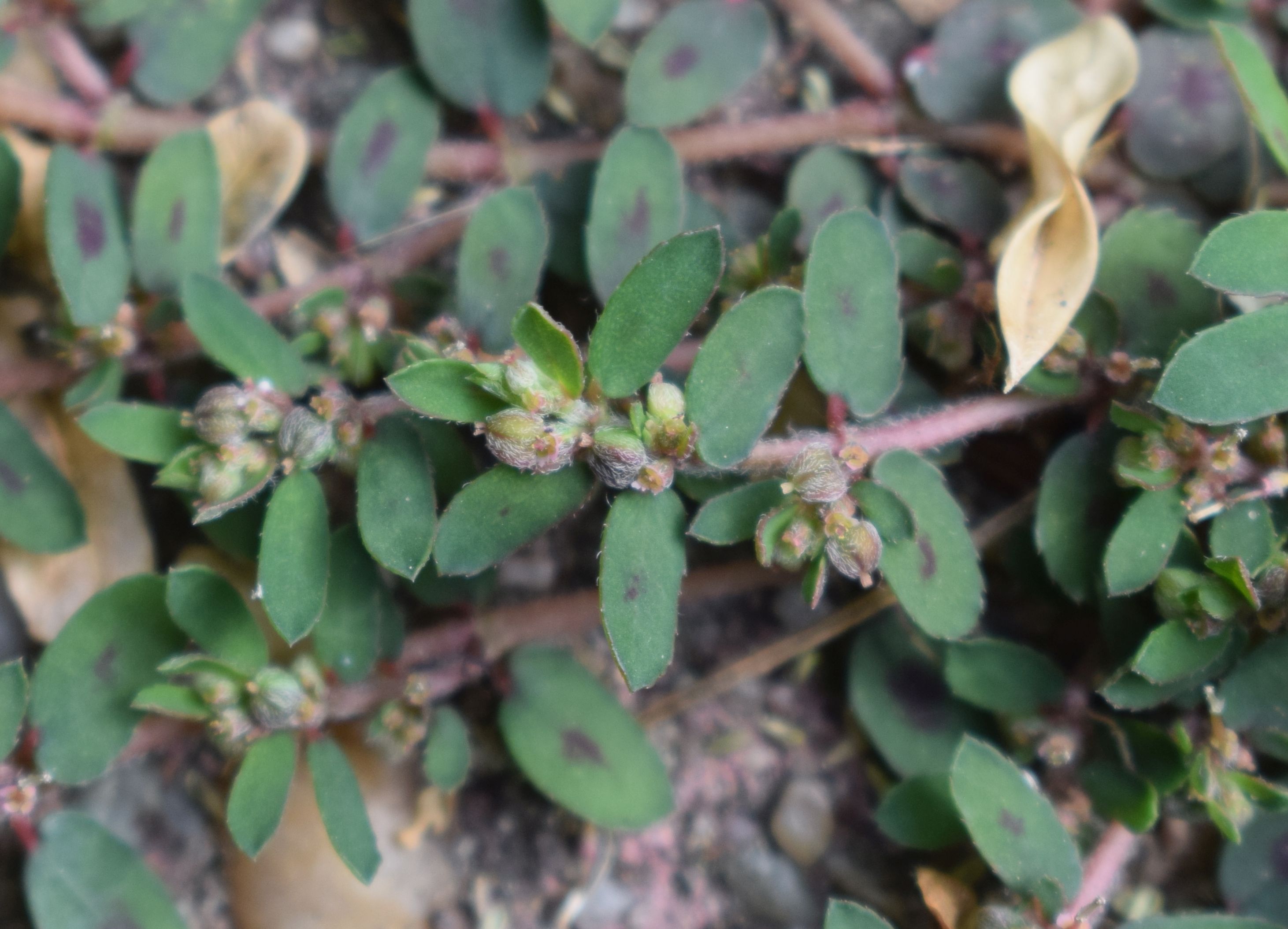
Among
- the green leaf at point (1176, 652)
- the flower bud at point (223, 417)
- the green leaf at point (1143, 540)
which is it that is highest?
the flower bud at point (223, 417)

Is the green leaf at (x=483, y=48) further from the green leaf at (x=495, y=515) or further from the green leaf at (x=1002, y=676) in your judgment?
the green leaf at (x=1002, y=676)

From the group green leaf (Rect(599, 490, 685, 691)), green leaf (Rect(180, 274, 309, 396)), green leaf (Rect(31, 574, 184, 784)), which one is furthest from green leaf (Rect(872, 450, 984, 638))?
green leaf (Rect(31, 574, 184, 784))

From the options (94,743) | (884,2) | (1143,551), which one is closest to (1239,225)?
(1143,551)

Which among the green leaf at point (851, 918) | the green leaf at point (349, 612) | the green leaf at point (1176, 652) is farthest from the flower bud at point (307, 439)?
the green leaf at point (1176, 652)

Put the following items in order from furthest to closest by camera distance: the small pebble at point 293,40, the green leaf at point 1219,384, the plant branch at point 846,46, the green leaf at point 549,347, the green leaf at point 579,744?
the small pebble at point 293,40 < the plant branch at point 846,46 < the green leaf at point 579,744 < the green leaf at point 1219,384 < the green leaf at point 549,347

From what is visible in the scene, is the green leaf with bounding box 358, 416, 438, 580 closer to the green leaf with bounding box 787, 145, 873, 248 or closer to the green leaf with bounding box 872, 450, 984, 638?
the green leaf with bounding box 872, 450, 984, 638

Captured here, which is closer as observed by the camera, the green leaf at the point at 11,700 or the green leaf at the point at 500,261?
the green leaf at the point at 11,700
